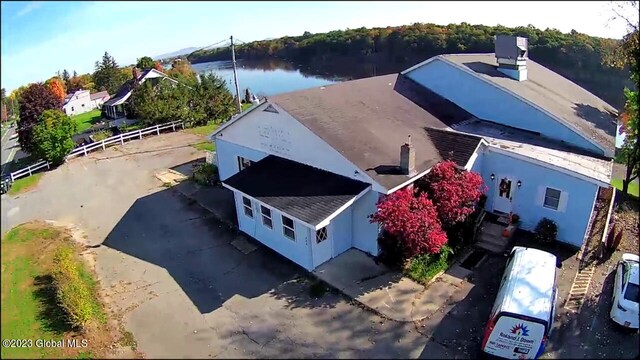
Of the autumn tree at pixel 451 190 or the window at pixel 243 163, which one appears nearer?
the autumn tree at pixel 451 190

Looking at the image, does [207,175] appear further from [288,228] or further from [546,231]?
[546,231]

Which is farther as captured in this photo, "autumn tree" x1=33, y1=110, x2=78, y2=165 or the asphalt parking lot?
"autumn tree" x1=33, y1=110, x2=78, y2=165

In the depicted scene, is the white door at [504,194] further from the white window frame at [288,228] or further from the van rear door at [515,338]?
the white window frame at [288,228]

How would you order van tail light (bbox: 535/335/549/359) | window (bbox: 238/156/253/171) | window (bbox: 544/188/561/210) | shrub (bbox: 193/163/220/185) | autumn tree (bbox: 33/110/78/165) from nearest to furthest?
van tail light (bbox: 535/335/549/359) < window (bbox: 544/188/561/210) < window (bbox: 238/156/253/171) < shrub (bbox: 193/163/220/185) < autumn tree (bbox: 33/110/78/165)

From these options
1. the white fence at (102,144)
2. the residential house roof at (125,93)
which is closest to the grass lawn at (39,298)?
the white fence at (102,144)

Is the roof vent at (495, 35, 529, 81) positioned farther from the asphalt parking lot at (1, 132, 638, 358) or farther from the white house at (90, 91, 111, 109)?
the white house at (90, 91, 111, 109)

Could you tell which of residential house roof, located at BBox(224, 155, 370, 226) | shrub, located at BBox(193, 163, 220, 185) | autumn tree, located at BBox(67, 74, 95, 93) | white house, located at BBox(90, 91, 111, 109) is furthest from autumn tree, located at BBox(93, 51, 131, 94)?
residential house roof, located at BBox(224, 155, 370, 226)

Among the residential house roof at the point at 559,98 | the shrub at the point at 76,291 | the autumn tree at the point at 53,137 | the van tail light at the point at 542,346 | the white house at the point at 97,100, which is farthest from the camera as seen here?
the white house at the point at 97,100
